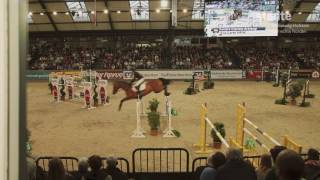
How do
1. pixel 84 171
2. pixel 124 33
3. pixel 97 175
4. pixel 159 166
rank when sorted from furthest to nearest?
pixel 124 33
pixel 159 166
pixel 84 171
pixel 97 175

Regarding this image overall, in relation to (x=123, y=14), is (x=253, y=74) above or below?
below

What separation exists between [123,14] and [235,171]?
29.0 meters

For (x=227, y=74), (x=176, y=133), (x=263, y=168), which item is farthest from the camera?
(x=227, y=74)

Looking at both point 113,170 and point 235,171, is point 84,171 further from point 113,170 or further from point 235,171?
point 235,171

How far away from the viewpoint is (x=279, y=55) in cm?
3581

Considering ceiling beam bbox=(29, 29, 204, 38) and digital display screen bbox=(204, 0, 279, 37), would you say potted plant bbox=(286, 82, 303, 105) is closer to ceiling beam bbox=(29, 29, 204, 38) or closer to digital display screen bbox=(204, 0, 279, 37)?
digital display screen bbox=(204, 0, 279, 37)

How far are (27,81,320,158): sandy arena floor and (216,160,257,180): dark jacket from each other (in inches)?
259

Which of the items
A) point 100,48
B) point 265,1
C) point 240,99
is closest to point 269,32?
point 265,1

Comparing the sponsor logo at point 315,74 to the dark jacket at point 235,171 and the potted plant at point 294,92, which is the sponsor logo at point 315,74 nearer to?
the potted plant at point 294,92

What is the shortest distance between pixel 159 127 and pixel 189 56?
2140 centimetres

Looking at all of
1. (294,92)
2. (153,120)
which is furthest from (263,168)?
(294,92)

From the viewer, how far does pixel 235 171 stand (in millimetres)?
4512

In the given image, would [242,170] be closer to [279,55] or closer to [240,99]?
[240,99]

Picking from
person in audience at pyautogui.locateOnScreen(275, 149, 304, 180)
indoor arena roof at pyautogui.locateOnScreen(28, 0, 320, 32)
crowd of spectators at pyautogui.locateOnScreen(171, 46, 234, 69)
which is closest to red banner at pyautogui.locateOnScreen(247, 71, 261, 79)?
crowd of spectators at pyautogui.locateOnScreen(171, 46, 234, 69)
